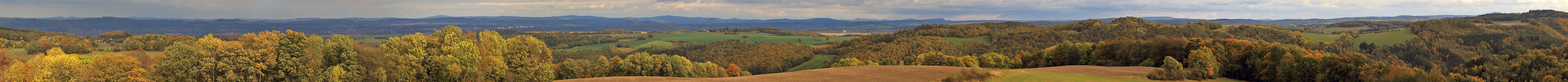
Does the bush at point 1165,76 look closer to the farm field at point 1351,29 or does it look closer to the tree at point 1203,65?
the tree at point 1203,65

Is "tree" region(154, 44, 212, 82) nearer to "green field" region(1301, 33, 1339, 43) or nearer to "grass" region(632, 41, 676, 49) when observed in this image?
"green field" region(1301, 33, 1339, 43)

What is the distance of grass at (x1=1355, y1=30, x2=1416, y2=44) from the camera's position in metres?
89.6

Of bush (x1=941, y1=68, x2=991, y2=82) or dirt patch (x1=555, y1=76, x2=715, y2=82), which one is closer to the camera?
bush (x1=941, y1=68, x2=991, y2=82)

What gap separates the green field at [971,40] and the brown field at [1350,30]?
5125cm

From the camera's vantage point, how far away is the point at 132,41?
83000 mm

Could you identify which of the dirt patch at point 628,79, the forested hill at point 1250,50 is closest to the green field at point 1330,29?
the forested hill at point 1250,50

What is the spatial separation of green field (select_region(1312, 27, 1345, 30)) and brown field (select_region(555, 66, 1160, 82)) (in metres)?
111

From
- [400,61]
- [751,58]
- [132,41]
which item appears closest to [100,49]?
[132,41]

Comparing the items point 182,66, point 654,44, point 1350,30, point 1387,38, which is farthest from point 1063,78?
point 654,44

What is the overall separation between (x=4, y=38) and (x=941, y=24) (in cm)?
14392

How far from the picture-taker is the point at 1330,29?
139 m

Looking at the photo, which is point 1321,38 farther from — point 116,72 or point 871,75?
point 116,72

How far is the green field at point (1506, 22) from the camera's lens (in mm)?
102812

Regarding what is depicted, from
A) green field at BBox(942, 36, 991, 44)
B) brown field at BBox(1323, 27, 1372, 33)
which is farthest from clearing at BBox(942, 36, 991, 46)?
brown field at BBox(1323, 27, 1372, 33)
